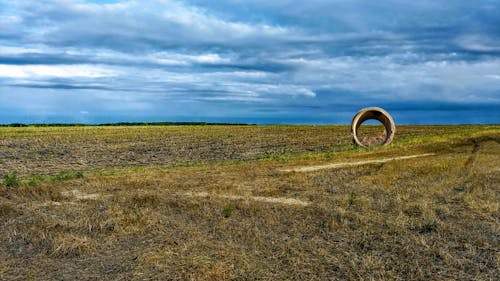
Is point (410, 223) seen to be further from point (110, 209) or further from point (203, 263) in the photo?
point (110, 209)

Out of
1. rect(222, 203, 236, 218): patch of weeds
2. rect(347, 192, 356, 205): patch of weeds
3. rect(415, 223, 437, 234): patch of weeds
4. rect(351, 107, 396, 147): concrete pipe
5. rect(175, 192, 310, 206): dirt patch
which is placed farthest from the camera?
rect(351, 107, 396, 147): concrete pipe

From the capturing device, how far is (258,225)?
30.3 feet

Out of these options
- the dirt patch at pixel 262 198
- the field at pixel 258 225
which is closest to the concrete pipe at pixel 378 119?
the field at pixel 258 225

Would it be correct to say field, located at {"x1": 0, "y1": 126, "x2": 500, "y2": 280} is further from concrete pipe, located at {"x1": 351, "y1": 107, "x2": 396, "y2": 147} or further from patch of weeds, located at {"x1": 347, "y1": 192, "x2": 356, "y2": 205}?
concrete pipe, located at {"x1": 351, "y1": 107, "x2": 396, "y2": 147}

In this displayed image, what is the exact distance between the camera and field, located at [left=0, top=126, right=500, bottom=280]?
700cm

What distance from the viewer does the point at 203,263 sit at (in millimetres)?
7066

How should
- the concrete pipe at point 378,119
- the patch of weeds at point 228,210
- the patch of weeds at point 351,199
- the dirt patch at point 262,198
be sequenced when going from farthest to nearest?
the concrete pipe at point 378,119
the dirt patch at point 262,198
the patch of weeds at point 351,199
the patch of weeds at point 228,210

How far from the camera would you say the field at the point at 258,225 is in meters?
7.00

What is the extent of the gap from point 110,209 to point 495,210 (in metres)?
7.90

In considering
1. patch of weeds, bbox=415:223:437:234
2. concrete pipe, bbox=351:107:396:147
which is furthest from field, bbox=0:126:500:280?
concrete pipe, bbox=351:107:396:147

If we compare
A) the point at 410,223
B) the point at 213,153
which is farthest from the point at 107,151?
the point at 410,223

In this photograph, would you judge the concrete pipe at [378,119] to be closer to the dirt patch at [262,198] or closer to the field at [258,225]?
the field at [258,225]

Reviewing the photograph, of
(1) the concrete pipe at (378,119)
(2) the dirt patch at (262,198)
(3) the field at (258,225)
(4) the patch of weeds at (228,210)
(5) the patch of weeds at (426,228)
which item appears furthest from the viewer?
(1) the concrete pipe at (378,119)

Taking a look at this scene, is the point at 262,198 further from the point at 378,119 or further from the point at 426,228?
the point at 378,119
